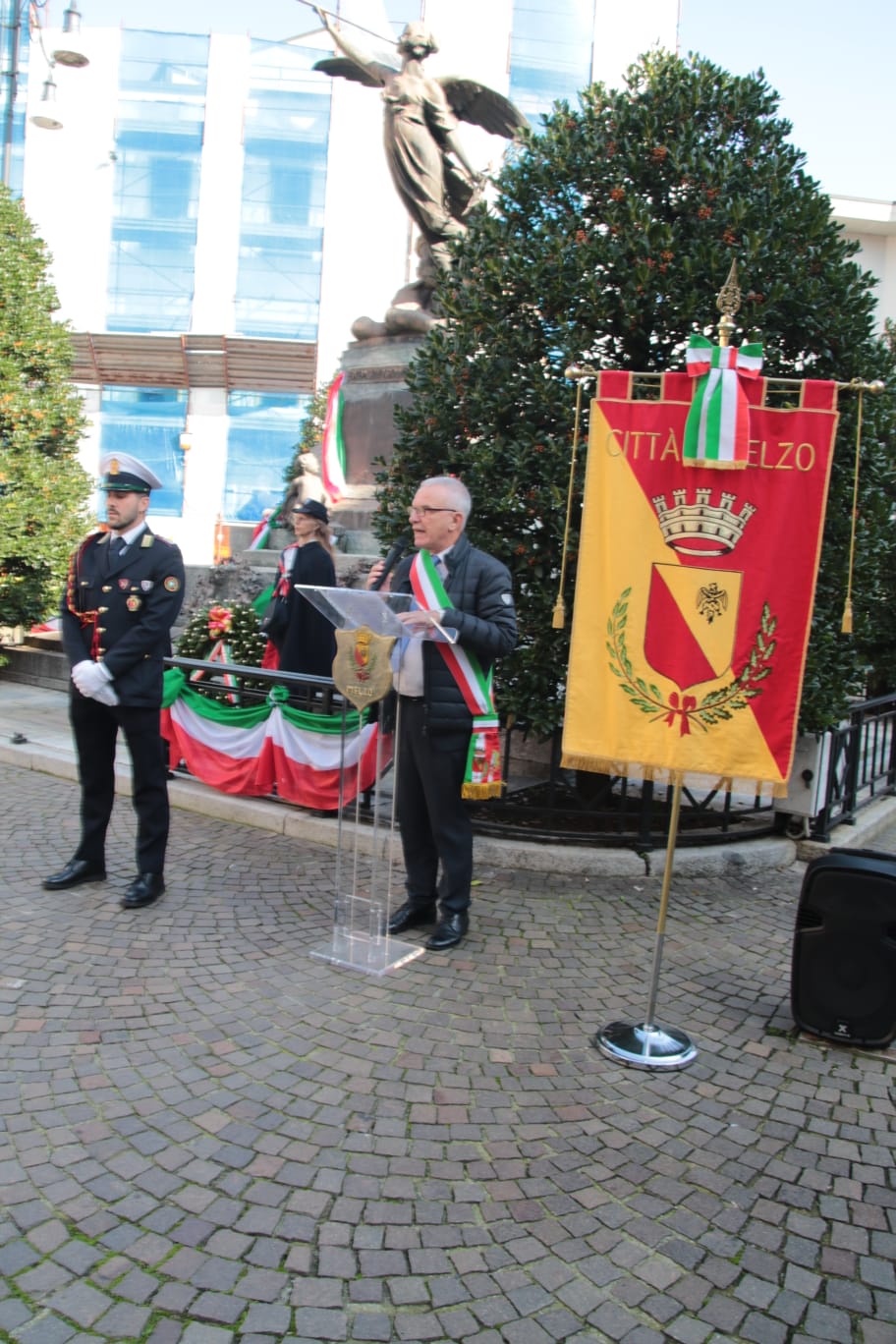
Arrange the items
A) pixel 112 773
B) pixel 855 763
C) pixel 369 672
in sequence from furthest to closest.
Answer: pixel 855 763 → pixel 112 773 → pixel 369 672

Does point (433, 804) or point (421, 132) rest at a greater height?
point (421, 132)

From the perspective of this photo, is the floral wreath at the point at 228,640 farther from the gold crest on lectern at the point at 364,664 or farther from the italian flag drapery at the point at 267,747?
the gold crest on lectern at the point at 364,664

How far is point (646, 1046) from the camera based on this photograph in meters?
3.63

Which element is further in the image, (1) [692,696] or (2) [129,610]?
(2) [129,610]

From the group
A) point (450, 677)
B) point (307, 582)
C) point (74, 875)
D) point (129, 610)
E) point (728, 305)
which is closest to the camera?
point (728, 305)

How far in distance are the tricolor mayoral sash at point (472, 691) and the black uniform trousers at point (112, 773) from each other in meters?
1.59

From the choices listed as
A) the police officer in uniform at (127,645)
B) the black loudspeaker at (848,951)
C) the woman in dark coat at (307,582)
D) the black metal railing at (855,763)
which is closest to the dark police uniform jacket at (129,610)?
the police officer in uniform at (127,645)

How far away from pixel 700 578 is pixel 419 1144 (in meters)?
2.13

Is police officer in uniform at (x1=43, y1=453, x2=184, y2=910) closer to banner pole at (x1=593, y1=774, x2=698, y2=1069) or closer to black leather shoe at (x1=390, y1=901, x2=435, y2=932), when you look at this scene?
black leather shoe at (x1=390, y1=901, x2=435, y2=932)

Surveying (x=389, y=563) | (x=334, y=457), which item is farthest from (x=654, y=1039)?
(x=334, y=457)

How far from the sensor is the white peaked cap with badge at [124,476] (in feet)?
15.8

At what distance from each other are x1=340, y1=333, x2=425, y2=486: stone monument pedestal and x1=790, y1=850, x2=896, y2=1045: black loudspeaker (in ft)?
22.4

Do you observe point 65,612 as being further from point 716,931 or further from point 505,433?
point 716,931

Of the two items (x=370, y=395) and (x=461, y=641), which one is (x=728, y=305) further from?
(x=370, y=395)
